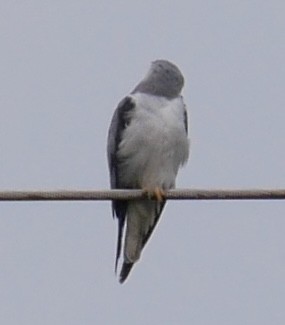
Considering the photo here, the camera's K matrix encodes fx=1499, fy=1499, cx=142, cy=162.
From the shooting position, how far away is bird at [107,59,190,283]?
459 inches

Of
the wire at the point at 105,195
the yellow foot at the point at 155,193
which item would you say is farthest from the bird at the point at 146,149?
the wire at the point at 105,195

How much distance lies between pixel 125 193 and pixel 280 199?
1092 millimetres

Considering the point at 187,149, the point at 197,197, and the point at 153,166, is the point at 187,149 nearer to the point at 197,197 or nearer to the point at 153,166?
the point at 153,166

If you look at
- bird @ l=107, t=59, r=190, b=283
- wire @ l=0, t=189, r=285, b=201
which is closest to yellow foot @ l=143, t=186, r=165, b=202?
bird @ l=107, t=59, r=190, b=283

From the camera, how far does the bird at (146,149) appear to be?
11.7 meters

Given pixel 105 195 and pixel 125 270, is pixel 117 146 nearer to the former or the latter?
Result: pixel 125 270

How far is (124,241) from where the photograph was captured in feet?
40.5

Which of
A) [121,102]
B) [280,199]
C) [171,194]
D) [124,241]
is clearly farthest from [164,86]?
[280,199]

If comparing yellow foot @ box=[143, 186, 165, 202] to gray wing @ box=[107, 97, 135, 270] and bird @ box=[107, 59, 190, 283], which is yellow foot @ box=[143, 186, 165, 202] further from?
gray wing @ box=[107, 97, 135, 270]

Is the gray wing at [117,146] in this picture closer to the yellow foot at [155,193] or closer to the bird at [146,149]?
the bird at [146,149]

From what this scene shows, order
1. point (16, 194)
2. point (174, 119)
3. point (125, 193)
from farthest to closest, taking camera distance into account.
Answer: point (174, 119), point (125, 193), point (16, 194)

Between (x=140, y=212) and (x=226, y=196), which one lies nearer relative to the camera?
(x=226, y=196)

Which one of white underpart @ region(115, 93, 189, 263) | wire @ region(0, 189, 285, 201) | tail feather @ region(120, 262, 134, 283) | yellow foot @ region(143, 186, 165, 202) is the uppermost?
white underpart @ region(115, 93, 189, 263)

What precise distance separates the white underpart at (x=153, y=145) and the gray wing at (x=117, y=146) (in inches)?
1.8
